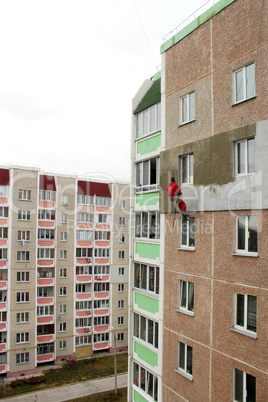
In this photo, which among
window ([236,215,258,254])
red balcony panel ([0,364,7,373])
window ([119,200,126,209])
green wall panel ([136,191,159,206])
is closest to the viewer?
window ([236,215,258,254])

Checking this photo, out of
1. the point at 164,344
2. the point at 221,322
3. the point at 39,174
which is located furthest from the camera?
the point at 39,174

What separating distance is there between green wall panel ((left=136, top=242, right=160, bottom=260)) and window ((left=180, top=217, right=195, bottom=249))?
1891mm

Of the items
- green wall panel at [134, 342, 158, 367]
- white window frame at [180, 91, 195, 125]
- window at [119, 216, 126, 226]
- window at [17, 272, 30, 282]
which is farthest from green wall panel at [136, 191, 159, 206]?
window at [119, 216, 126, 226]

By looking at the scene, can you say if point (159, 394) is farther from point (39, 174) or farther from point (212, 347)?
point (39, 174)

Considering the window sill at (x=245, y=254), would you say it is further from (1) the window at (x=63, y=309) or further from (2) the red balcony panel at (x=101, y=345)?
(2) the red balcony panel at (x=101, y=345)

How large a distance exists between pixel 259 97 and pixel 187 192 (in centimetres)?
424

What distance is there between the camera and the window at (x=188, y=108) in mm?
12773

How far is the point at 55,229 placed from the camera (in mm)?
41594

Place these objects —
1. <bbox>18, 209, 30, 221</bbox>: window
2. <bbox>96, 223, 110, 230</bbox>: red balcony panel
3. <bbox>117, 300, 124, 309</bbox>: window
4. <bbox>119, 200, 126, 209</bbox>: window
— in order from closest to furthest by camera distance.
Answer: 1. <bbox>18, 209, 30, 221</bbox>: window
2. <bbox>96, 223, 110, 230</bbox>: red balcony panel
3. <bbox>117, 300, 124, 309</bbox>: window
4. <bbox>119, 200, 126, 209</bbox>: window

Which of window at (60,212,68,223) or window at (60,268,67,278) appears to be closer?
window at (60,268,67,278)

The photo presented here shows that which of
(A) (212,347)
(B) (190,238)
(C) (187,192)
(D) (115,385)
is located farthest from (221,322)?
(D) (115,385)

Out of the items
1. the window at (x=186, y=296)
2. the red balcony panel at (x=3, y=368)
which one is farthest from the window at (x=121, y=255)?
the window at (x=186, y=296)

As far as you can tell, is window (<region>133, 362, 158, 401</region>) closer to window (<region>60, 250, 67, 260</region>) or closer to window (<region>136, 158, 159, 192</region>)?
window (<region>136, 158, 159, 192</region>)

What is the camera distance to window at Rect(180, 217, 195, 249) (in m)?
12.5
